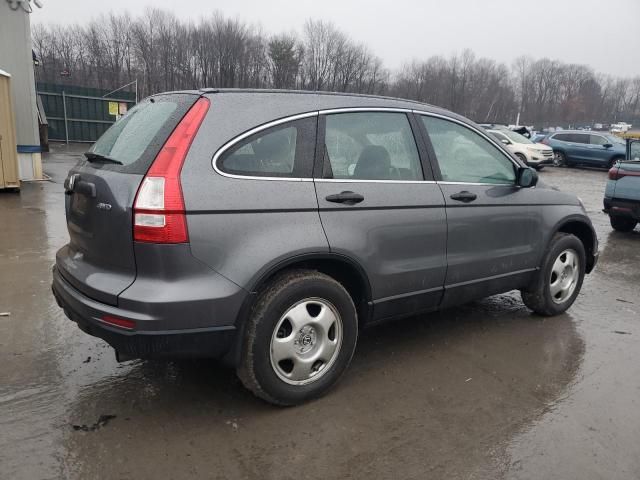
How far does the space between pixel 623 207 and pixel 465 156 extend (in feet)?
20.3

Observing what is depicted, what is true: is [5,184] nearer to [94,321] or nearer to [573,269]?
[94,321]

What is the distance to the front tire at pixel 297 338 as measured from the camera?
8.92 feet

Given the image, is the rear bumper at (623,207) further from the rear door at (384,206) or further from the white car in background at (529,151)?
the white car in background at (529,151)

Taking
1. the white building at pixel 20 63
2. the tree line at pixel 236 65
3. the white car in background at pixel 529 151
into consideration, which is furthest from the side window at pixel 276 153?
the tree line at pixel 236 65

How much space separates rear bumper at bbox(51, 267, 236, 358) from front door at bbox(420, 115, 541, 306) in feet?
5.78

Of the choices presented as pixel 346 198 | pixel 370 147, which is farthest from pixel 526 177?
pixel 346 198

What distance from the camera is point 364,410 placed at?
9.78 ft

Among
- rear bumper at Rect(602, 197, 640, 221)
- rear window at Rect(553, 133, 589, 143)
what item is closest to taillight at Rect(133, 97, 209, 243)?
rear bumper at Rect(602, 197, 640, 221)

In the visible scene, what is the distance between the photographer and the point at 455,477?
8.04ft

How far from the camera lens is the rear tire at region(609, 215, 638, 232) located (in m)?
9.27

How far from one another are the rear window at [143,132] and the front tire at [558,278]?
324cm

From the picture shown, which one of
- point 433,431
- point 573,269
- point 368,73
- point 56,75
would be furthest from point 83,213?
point 368,73

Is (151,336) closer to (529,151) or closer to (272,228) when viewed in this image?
(272,228)

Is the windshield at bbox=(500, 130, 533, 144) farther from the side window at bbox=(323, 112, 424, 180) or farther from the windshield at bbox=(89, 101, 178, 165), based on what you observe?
the windshield at bbox=(89, 101, 178, 165)
